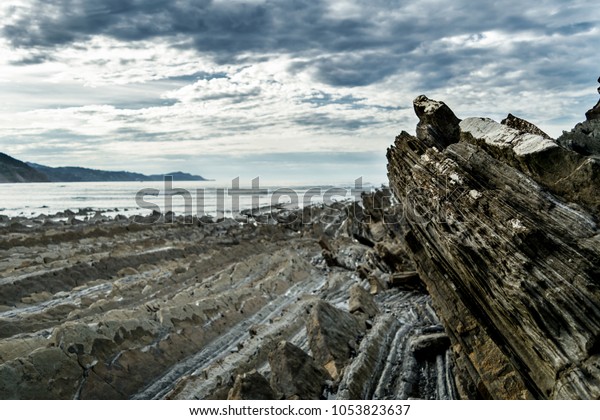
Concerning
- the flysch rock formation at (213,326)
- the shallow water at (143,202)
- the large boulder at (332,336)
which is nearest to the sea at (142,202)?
the shallow water at (143,202)

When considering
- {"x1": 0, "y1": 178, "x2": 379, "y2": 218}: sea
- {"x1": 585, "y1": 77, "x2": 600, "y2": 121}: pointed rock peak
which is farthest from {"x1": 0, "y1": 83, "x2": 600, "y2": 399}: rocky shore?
{"x1": 0, "y1": 178, "x2": 379, "y2": 218}: sea

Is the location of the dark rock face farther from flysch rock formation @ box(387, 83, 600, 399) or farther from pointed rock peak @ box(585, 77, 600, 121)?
pointed rock peak @ box(585, 77, 600, 121)

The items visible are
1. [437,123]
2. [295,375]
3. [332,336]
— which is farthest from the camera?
[332,336]

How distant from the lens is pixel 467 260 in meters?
7.23

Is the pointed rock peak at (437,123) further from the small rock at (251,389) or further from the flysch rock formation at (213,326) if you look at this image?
the small rock at (251,389)

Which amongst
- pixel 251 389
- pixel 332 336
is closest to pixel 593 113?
pixel 332 336

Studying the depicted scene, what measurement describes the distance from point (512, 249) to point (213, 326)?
877 centimetres

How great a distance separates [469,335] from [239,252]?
1866 cm

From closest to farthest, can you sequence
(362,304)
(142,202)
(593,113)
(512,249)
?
(512,249) < (593,113) < (362,304) < (142,202)

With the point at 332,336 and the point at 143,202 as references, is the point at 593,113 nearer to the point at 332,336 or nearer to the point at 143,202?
the point at 332,336

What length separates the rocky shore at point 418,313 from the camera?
626cm

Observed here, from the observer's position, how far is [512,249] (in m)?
6.44

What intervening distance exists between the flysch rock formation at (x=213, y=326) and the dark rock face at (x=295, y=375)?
0.08 ft
